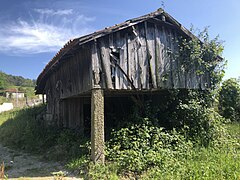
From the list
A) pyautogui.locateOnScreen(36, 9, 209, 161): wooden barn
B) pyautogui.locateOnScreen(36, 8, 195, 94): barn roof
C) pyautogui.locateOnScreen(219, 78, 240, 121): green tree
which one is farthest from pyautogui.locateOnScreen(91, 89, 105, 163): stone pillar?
pyautogui.locateOnScreen(219, 78, 240, 121): green tree

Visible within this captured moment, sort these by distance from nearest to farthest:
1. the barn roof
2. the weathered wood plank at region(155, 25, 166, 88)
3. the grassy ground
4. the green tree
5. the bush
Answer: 1. the grassy ground
2. the bush
3. the barn roof
4. the weathered wood plank at region(155, 25, 166, 88)
5. the green tree

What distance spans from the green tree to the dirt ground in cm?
1054

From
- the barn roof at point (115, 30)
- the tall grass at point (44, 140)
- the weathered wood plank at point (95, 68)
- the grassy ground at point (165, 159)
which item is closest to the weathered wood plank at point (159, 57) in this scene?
the barn roof at point (115, 30)

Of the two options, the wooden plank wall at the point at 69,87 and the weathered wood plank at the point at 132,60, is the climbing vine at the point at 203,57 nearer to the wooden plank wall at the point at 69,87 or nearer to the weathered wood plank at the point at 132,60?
the weathered wood plank at the point at 132,60

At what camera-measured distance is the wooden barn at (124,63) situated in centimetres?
686

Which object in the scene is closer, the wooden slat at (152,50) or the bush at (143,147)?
the bush at (143,147)

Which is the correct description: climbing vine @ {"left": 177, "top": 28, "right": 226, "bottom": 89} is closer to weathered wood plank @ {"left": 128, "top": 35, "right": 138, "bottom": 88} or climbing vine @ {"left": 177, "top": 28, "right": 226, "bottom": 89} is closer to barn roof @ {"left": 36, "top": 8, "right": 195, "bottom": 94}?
barn roof @ {"left": 36, "top": 8, "right": 195, "bottom": 94}

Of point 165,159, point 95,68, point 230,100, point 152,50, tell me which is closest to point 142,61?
point 152,50

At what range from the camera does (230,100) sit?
13.5 meters

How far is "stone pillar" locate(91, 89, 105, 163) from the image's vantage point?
21.7ft

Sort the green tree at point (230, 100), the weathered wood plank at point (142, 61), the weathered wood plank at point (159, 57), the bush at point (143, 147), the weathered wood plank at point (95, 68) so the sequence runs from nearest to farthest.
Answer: the bush at point (143, 147)
the weathered wood plank at point (95, 68)
the weathered wood plank at point (142, 61)
the weathered wood plank at point (159, 57)
the green tree at point (230, 100)

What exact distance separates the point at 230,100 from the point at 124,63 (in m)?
9.16

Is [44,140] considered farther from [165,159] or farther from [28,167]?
[165,159]

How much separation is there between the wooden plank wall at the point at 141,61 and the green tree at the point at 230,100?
18.8 feet
